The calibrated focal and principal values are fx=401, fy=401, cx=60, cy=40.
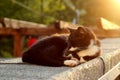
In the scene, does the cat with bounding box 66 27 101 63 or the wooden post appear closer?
the cat with bounding box 66 27 101 63

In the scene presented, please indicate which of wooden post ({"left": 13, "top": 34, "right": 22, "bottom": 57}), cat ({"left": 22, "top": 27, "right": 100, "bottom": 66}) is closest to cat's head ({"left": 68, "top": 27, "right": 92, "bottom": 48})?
cat ({"left": 22, "top": 27, "right": 100, "bottom": 66})

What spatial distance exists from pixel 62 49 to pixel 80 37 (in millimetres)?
374

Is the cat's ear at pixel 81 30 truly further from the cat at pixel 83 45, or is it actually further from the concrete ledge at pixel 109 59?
the concrete ledge at pixel 109 59

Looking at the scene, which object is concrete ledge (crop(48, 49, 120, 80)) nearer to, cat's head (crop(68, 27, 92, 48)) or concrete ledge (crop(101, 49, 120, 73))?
concrete ledge (crop(101, 49, 120, 73))

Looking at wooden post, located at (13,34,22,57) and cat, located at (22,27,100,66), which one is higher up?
cat, located at (22,27,100,66)

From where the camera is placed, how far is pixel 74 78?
2648mm

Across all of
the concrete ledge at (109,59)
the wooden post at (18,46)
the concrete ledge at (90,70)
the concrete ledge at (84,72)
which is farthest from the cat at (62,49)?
the wooden post at (18,46)

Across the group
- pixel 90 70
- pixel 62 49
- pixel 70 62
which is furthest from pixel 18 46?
pixel 90 70

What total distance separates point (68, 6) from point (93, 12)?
1962mm

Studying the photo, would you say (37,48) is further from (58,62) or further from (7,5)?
(7,5)

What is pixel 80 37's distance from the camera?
452 cm

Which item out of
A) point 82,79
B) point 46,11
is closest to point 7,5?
point 46,11

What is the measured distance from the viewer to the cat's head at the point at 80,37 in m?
4.43

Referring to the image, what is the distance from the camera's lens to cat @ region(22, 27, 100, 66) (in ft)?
13.7
